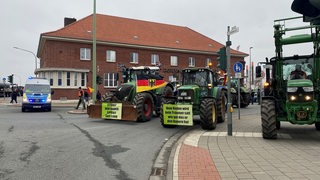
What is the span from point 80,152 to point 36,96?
56.8ft

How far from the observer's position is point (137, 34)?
46.4m

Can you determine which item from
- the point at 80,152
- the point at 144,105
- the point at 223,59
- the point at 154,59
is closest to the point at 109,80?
the point at 154,59

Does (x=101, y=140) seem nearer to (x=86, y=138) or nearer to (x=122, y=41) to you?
(x=86, y=138)

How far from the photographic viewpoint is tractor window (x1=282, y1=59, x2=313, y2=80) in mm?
11679

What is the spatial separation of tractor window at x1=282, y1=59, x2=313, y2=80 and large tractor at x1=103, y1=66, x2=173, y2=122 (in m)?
6.83

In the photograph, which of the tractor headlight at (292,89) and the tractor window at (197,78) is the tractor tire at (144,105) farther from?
the tractor headlight at (292,89)

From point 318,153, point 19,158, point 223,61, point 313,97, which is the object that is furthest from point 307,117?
point 19,158

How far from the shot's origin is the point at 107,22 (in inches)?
1822

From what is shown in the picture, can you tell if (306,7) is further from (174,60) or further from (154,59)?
(174,60)

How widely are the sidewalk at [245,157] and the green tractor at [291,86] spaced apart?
2.39 feet

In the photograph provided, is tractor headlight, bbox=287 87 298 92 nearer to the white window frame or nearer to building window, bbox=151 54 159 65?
the white window frame

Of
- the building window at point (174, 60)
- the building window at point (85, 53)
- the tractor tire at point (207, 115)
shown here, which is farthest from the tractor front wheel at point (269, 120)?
the building window at point (174, 60)

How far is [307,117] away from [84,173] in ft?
22.7

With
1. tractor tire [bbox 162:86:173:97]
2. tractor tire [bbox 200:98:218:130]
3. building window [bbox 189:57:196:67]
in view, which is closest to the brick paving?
tractor tire [bbox 200:98:218:130]
